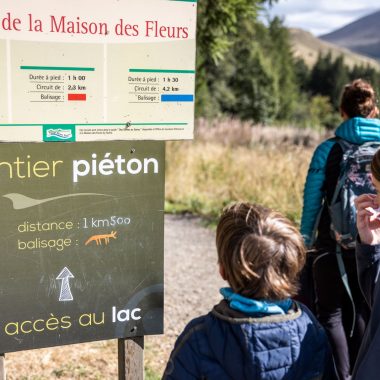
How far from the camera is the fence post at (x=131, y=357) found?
3.01m

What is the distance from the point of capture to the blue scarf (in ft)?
6.33

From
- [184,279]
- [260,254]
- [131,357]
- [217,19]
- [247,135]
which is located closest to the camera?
[260,254]

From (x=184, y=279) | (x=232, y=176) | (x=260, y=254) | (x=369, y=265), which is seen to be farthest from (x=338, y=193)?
(x=232, y=176)

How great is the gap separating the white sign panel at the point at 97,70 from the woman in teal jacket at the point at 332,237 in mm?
1060

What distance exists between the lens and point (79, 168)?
2.74m

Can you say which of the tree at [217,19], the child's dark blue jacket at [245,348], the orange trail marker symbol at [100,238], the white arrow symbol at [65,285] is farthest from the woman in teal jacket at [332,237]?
the tree at [217,19]

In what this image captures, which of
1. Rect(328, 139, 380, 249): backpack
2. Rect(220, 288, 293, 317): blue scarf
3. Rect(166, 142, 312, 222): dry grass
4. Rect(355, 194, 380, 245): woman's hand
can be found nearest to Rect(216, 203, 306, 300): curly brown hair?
Rect(220, 288, 293, 317): blue scarf

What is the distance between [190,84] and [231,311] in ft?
4.15

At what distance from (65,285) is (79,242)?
0.20m

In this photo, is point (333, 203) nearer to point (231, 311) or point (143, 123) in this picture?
point (143, 123)

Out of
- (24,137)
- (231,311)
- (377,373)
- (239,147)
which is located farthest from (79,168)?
(239,147)

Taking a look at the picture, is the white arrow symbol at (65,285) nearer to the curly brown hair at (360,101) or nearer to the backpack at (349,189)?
the backpack at (349,189)

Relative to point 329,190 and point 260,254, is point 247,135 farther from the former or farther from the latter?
point 260,254

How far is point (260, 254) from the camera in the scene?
191 centimetres
